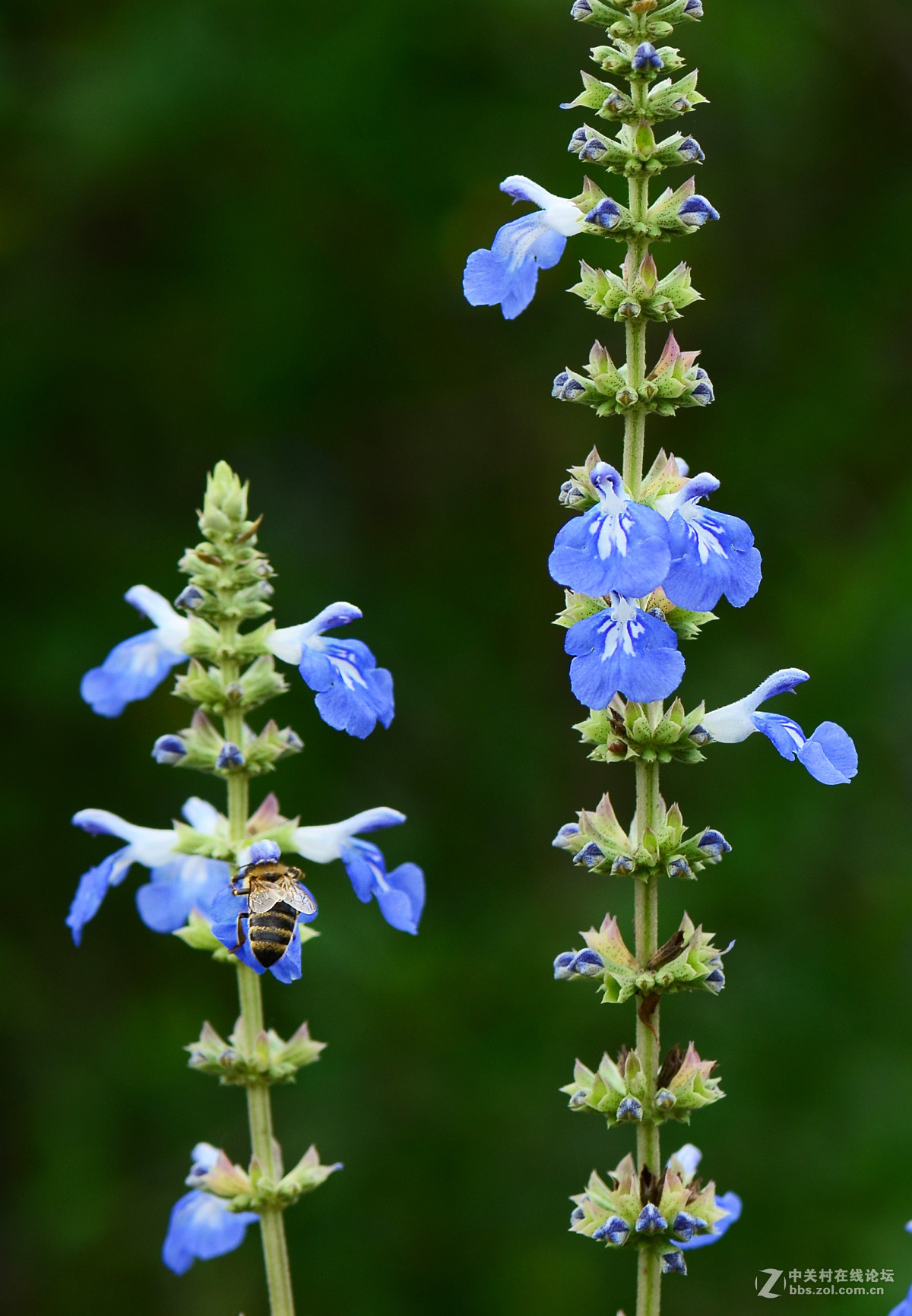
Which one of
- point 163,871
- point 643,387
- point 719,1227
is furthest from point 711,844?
point 163,871

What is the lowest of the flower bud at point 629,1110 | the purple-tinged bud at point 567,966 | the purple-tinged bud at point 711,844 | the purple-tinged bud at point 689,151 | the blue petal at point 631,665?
the flower bud at point 629,1110

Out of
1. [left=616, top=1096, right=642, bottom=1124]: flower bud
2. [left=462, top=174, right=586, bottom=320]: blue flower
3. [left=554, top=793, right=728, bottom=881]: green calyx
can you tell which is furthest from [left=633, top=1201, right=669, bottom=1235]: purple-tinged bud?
[left=462, top=174, right=586, bottom=320]: blue flower

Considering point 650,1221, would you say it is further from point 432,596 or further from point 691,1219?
point 432,596

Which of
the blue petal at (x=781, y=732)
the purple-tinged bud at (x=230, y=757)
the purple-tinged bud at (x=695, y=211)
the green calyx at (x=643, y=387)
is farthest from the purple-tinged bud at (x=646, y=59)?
the purple-tinged bud at (x=230, y=757)

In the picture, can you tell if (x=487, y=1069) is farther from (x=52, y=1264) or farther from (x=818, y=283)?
(x=818, y=283)

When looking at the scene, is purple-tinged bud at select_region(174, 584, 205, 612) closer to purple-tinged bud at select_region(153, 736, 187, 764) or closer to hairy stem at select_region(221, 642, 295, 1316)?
hairy stem at select_region(221, 642, 295, 1316)

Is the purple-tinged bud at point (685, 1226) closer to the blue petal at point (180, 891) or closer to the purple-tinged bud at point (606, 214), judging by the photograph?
the blue petal at point (180, 891)

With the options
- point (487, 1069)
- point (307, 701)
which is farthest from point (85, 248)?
point (487, 1069)
